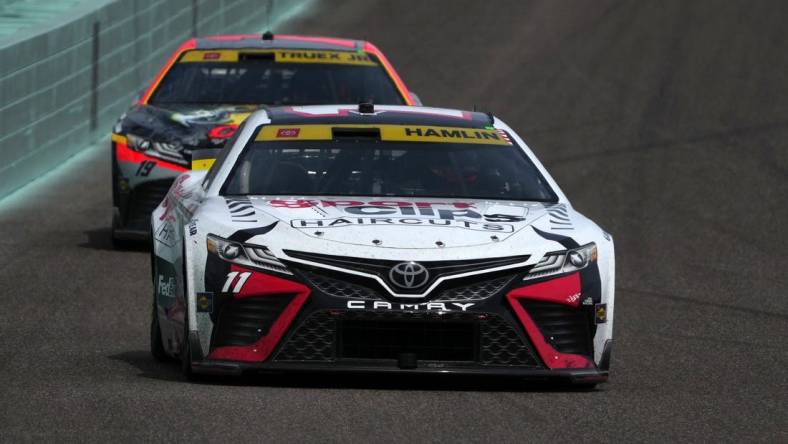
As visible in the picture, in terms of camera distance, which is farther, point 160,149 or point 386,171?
point 160,149

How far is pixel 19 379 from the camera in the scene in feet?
25.3

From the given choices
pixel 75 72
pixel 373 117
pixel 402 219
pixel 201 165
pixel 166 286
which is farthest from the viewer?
pixel 75 72

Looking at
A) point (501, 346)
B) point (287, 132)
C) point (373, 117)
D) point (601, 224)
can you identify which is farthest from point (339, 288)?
point (601, 224)

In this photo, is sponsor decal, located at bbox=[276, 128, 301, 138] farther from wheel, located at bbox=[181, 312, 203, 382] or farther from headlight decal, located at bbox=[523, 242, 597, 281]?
headlight decal, located at bbox=[523, 242, 597, 281]

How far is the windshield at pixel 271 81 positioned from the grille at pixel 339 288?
6207 mm

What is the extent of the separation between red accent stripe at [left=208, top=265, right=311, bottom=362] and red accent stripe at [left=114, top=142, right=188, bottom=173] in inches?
200

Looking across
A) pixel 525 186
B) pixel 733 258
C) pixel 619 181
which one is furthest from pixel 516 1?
pixel 525 186

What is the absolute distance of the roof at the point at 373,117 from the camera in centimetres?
902

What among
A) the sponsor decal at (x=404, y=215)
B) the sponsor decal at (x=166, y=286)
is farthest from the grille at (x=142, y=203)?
the sponsor decal at (x=404, y=215)

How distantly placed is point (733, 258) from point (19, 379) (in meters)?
7.04

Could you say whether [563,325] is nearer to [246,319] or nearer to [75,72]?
[246,319]

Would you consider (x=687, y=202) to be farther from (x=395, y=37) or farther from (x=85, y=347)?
(x=395, y=37)

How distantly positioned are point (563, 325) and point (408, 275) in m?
0.72

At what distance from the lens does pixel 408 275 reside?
24.1ft
